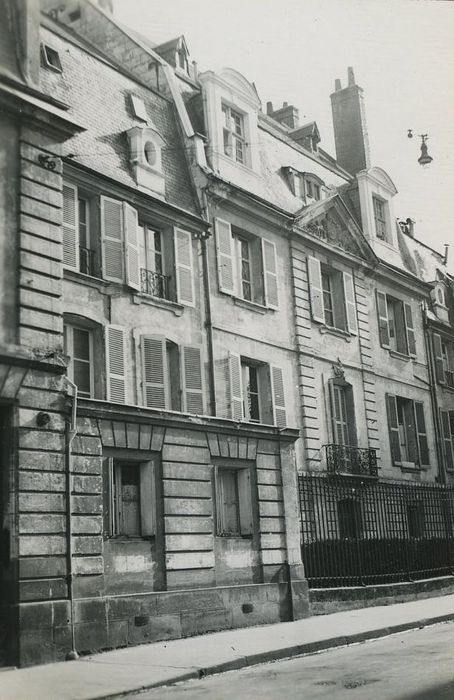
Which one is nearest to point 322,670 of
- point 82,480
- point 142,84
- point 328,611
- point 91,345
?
point 82,480

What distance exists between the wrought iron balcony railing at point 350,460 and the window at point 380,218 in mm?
8343

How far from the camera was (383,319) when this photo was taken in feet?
92.7

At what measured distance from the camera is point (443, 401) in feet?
102

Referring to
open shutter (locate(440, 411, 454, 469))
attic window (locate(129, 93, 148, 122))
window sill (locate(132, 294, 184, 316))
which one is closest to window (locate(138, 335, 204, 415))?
window sill (locate(132, 294, 184, 316))

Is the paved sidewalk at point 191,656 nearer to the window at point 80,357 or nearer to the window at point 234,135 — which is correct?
the window at point 80,357

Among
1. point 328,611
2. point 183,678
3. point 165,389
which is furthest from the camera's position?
point 165,389

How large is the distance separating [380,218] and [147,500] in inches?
735

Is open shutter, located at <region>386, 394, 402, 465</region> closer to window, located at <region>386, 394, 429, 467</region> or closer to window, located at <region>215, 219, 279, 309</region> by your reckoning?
window, located at <region>386, 394, 429, 467</region>

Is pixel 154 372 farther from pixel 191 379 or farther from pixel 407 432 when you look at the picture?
pixel 407 432

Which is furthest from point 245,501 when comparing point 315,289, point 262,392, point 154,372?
point 315,289

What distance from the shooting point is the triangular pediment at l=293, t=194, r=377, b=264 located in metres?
→ 24.8

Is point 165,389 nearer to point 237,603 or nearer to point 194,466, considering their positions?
point 194,466

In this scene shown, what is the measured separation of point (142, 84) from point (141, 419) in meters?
10.2

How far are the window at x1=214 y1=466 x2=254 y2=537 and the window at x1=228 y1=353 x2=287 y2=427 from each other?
5054 millimetres
